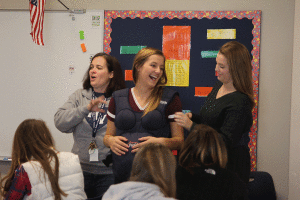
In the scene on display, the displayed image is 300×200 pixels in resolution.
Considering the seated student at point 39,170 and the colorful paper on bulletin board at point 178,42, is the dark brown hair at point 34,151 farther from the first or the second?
the colorful paper on bulletin board at point 178,42

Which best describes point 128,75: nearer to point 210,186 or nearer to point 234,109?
point 234,109

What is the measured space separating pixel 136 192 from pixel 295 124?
6.57 ft

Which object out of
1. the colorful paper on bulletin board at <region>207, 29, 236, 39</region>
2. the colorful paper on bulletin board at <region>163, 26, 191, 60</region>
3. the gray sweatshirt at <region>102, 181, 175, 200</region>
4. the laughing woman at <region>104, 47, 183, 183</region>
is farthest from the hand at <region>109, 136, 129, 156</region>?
the colorful paper on bulletin board at <region>207, 29, 236, 39</region>

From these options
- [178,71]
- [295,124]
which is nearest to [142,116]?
[178,71]

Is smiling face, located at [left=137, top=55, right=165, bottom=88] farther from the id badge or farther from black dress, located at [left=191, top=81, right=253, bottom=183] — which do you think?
the id badge

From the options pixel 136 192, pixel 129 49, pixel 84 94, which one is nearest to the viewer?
pixel 136 192

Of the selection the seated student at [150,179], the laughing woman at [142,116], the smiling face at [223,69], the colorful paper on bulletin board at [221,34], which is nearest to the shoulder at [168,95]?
the laughing woman at [142,116]

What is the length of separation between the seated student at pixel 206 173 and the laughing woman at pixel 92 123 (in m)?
0.77

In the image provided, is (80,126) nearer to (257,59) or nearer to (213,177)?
(213,177)

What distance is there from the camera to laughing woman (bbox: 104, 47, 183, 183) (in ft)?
6.53

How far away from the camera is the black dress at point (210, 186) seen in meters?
1.59

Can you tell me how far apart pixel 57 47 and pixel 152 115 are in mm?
1706

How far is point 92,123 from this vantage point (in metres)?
2.40

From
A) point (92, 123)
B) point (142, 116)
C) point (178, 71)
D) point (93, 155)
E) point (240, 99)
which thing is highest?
point (178, 71)
